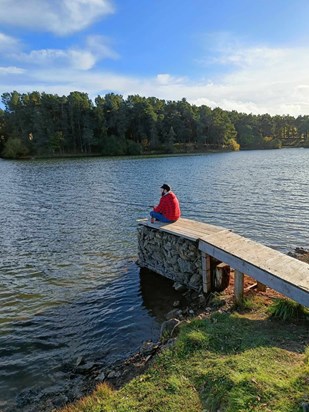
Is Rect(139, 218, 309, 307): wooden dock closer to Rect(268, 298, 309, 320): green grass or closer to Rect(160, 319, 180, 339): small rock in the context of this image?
Rect(268, 298, 309, 320): green grass

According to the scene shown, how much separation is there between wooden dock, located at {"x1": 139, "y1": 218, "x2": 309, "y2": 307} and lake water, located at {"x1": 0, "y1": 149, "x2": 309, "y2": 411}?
6.93 feet

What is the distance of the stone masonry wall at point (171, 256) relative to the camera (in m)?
10.2

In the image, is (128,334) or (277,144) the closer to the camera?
(128,334)

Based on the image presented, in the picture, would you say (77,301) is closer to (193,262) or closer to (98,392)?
(193,262)

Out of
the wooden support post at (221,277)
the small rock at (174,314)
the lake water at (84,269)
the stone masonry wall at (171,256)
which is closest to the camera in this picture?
the lake water at (84,269)

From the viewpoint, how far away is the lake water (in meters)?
7.88

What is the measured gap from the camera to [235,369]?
5070 millimetres

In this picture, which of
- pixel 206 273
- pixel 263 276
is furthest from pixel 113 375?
pixel 206 273

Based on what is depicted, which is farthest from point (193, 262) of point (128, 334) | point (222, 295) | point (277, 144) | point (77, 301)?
point (277, 144)

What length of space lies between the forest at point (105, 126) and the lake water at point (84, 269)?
227ft

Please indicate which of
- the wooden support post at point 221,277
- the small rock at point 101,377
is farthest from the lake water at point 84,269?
the wooden support post at point 221,277

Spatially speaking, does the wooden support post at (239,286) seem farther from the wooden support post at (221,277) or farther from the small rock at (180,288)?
the small rock at (180,288)

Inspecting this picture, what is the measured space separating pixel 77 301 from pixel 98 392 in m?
5.14

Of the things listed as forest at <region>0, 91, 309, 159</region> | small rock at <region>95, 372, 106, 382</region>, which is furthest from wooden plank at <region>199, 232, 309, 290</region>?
forest at <region>0, 91, 309, 159</region>
